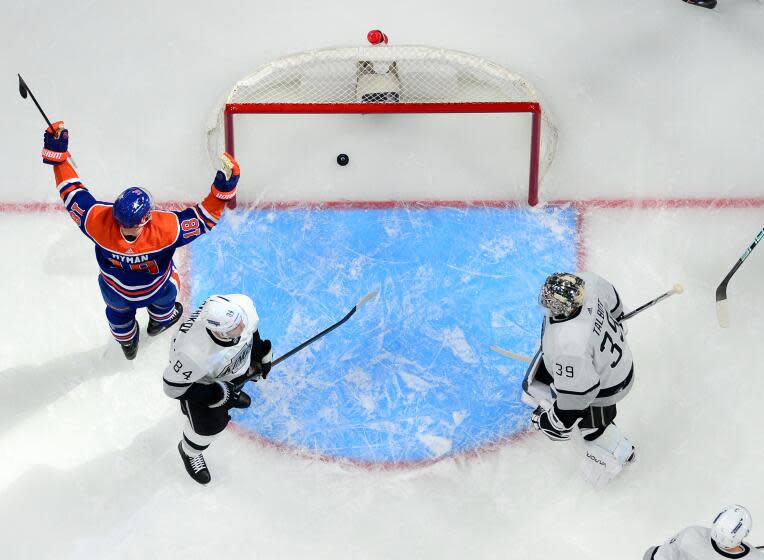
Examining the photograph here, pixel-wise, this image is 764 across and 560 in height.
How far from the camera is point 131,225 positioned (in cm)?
329

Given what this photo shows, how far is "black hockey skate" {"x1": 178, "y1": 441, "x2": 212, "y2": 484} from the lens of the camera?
3795 mm

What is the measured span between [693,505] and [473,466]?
0.89 m

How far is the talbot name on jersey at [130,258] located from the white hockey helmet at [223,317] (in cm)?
38

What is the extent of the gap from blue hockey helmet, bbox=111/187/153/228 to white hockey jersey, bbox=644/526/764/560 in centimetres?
212

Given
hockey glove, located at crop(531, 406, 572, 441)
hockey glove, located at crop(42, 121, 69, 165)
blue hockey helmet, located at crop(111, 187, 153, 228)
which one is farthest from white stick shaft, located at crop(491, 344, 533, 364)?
hockey glove, located at crop(42, 121, 69, 165)

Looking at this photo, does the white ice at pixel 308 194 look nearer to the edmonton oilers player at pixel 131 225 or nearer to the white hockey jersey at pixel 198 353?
the edmonton oilers player at pixel 131 225

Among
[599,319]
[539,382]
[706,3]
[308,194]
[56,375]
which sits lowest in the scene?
[56,375]

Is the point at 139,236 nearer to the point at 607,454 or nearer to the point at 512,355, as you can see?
the point at 512,355

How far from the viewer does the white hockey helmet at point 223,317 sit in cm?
318

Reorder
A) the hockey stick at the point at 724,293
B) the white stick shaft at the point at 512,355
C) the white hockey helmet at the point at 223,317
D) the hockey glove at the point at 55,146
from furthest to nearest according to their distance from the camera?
the hockey stick at the point at 724,293, the white stick shaft at the point at 512,355, the hockey glove at the point at 55,146, the white hockey helmet at the point at 223,317

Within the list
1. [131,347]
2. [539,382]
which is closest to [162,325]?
[131,347]

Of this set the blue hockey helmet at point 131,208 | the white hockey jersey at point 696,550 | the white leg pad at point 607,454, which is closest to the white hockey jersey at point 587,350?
the white leg pad at point 607,454

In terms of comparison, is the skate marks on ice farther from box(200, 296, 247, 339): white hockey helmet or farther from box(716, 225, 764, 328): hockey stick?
box(716, 225, 764, 328): hockey stick

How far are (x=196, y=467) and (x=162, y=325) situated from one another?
0.65m
